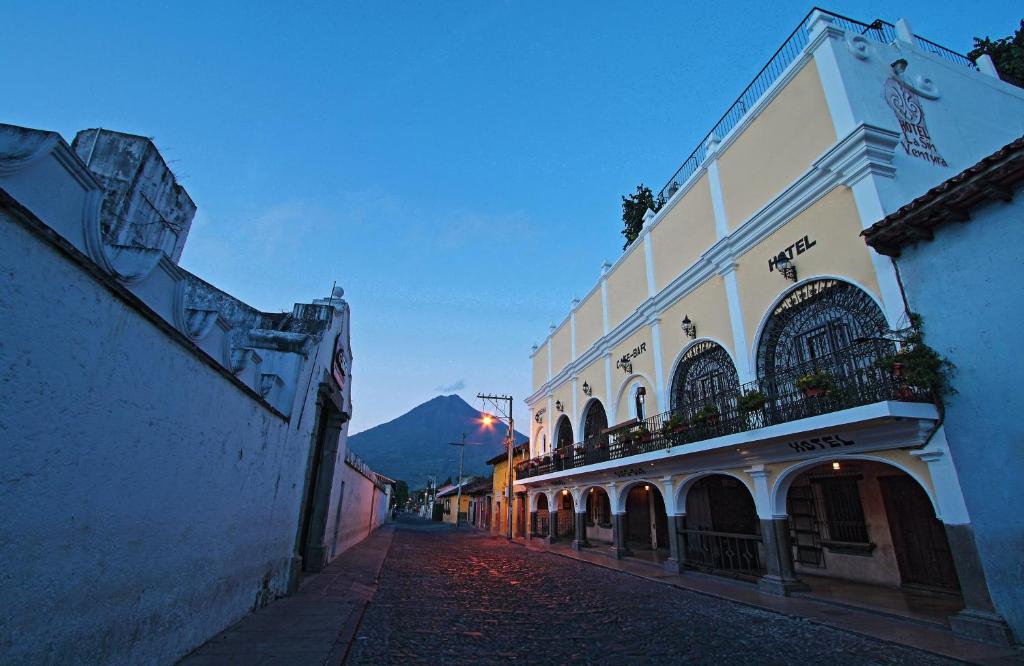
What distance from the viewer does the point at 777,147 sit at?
1030cm

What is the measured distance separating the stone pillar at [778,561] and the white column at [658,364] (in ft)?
15.2

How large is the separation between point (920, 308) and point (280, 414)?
939 cm

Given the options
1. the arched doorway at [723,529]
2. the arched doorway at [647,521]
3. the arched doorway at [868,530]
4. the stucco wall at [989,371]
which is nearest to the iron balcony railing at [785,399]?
the stucco wall at [989,371]

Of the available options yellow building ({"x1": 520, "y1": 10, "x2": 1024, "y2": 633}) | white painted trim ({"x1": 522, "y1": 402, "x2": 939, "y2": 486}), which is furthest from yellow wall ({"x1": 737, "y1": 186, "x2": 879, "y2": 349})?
white painted trim ({"x1": 522, "y1": 402, "x2": 939, "y2": 486})

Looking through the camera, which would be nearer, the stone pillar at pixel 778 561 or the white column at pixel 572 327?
the stone pillar at pixel 778 561

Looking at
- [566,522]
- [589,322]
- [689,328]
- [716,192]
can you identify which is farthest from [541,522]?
[716,192]

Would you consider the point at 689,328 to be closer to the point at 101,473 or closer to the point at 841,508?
the point at 841,508

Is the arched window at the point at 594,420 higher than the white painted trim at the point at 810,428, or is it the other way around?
the arched window at the point at 594,420

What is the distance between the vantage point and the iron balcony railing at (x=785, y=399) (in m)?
6.88

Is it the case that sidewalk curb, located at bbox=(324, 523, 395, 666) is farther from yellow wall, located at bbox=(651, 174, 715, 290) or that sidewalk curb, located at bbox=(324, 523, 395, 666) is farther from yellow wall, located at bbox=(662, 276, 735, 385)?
yellow wall, located at bbox=(651, 174, 715, 290)

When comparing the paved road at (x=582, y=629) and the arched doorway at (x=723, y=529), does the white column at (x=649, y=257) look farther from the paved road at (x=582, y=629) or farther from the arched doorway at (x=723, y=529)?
the paved road at (x=582, y=629)

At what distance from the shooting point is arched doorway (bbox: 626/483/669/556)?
16469mm

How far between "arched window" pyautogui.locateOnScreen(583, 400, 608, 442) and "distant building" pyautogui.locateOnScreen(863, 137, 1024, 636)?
11.7 meters

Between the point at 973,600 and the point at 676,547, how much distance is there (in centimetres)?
637
